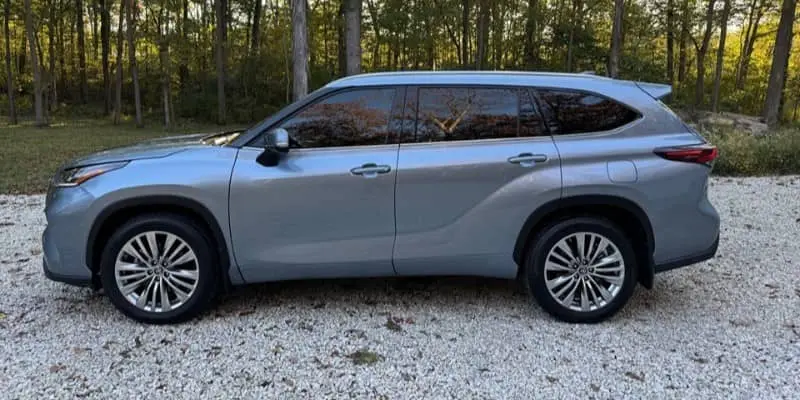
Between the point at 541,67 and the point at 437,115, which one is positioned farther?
the point at 541,67

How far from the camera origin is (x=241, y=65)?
2505 centimetres

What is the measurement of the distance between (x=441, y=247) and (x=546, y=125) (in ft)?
3.31

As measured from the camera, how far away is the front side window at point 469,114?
328cm

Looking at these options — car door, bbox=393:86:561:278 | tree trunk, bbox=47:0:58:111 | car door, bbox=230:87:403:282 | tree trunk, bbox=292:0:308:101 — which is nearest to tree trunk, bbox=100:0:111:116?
tree trunk, bbox=47:0:58:111

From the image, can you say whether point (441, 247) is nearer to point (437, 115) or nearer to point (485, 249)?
point (485, 249)

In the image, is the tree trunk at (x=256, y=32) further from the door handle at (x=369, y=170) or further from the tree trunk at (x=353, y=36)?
the door handle at (x=369, y=170)

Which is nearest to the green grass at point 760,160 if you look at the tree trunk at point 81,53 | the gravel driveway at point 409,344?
the gravel driveway at point 409,344

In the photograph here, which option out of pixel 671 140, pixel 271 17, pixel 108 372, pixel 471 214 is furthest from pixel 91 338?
pixel 271 17

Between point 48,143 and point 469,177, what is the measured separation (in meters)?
14.1

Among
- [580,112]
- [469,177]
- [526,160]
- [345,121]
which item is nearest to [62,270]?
[345,121]

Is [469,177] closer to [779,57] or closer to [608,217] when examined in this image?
[608,217]

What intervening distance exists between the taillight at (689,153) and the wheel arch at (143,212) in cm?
273

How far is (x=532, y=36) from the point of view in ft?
84.5

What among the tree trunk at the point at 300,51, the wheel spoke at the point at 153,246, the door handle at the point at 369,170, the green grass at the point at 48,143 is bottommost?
the green grass at the point at 48,143
